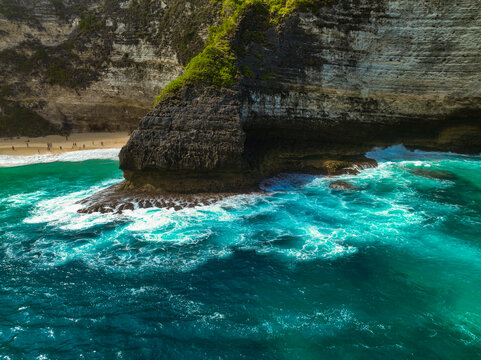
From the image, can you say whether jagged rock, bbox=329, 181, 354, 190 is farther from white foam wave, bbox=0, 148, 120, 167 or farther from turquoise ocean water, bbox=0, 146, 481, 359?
white foam wave, bbox=0, 148, 120, 167

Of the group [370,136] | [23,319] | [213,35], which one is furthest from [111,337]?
[370,136]

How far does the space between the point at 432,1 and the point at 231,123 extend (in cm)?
1620

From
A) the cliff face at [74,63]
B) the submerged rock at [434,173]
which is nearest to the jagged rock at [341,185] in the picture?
the submerged rock at [434,173]

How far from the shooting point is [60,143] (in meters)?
38.1

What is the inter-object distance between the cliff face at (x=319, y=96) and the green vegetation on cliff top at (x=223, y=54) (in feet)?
1.57

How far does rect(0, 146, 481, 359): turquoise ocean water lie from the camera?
8195 mm

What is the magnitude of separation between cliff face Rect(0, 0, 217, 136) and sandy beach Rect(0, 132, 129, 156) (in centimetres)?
186

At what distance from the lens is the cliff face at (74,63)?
36.9 metres

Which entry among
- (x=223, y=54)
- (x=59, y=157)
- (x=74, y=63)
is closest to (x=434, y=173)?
(x=223, y=54)

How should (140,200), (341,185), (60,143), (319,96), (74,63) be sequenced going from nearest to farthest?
(140,200), (341,185), (319,96), (60,143), (74,63)

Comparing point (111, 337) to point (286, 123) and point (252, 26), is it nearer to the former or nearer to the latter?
point (286, 123)

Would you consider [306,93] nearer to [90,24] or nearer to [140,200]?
[140,200]

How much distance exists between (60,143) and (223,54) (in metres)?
28.6

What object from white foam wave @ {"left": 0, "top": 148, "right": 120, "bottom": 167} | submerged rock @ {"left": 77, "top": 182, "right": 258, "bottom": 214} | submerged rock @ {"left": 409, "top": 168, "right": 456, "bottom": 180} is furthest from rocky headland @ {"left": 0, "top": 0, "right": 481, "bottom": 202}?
white foam wave @ {"left": 0, "top": 148, "right": 120, "bottom": 167}
